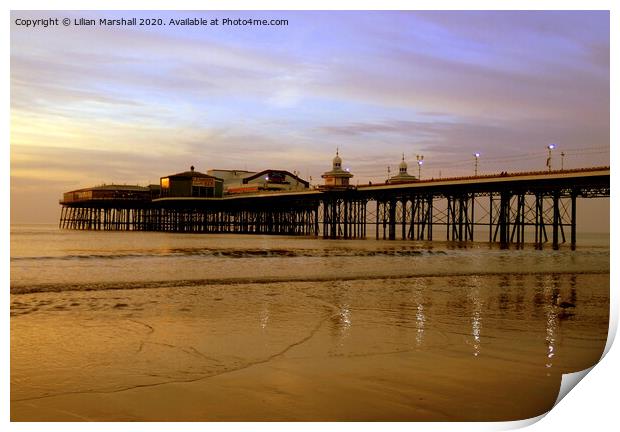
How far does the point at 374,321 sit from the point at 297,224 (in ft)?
266

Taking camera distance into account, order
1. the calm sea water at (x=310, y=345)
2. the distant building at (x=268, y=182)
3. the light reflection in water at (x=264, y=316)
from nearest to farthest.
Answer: the calm sea water at (x=310, y=345)
the light reflection in water at (x=264, y=316)
the distant building at (x=268, y=182)

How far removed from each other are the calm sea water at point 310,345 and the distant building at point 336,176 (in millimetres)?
49821

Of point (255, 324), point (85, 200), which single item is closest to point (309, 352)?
point (255, 324)

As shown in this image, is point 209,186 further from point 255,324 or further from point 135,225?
point 255,324

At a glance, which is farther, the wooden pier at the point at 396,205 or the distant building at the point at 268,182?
the distant building at the point at 268,182

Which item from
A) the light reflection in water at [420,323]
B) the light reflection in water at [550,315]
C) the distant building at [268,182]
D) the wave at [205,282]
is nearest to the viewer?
the light reflection in water at [550,315]

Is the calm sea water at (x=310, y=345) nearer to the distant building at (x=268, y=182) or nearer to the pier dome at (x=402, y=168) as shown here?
the pier dome at (x=402, y=168)

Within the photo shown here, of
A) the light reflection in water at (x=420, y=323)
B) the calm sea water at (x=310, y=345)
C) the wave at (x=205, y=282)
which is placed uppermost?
the light reflection in water at (x=420, y=323)

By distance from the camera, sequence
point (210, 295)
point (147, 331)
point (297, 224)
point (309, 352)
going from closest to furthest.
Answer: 1. point (309, 352)
2. point (147, 331)
3. point (210, 295)
4. point (297, 224)

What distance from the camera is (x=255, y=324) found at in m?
9.46

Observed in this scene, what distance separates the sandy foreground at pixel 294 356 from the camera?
575 cm

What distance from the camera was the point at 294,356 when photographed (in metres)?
7.37

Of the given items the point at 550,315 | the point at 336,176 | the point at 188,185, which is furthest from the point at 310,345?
the point at 188,185

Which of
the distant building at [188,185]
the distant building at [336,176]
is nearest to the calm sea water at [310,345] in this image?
the distant building at [336,176]
